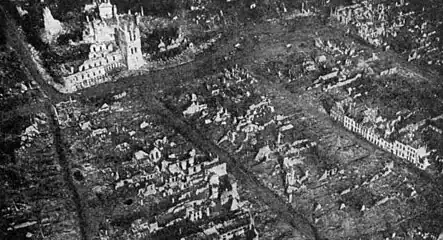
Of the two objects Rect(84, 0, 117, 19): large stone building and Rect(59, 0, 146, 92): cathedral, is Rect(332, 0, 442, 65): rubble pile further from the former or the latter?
Rect(84, 0, 117, 19): large stone building

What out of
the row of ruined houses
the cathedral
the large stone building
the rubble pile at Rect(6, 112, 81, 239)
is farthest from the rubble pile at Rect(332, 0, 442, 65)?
the rubble pile at Rect(6, 112, 81, 239)

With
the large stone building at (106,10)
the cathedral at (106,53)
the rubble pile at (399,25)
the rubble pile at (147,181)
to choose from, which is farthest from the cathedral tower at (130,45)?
the rubble pile at (399,25)

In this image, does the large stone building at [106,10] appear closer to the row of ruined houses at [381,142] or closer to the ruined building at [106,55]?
the ruined building at [106,55]

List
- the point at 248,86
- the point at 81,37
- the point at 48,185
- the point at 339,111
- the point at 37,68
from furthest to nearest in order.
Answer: the point at 81,37 → the point at 37,68 → the point at 248,86 → the point at 339,111 → the point at 48,185

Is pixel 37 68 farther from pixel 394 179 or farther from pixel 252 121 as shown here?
pixel 394 179

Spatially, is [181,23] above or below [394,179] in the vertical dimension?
above

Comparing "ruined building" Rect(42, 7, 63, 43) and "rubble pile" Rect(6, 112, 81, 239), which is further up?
"ruined building" Rect(42, 7, 63, 43)

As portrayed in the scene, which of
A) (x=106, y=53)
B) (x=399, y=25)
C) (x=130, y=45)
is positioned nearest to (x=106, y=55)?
(x=106, y=53)

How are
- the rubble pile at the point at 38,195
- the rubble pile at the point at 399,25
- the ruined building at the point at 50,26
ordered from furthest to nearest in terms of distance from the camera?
1. the ruined building at the point at 50,26
2. the rubble pile at the point at 399,25
3. the rubble pile at the point at 38,195

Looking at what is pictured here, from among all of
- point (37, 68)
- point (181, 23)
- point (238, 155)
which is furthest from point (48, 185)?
point (181, 23)
